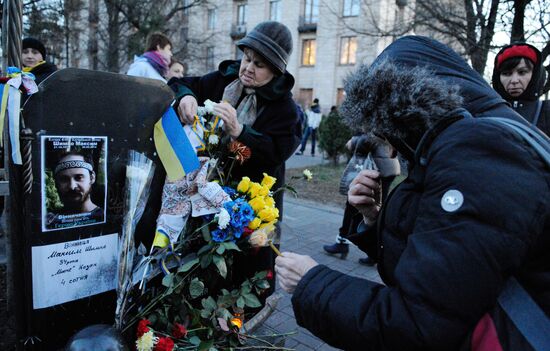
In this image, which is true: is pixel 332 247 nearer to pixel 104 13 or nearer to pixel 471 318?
pixel 471 318

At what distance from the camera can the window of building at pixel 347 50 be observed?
24734 mm

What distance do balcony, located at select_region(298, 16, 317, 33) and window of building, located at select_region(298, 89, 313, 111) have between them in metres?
4.01

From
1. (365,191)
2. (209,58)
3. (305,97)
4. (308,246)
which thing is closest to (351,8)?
(305,97)

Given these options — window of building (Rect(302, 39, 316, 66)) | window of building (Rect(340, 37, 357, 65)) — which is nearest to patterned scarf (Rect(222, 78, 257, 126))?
window of building (Rect(340, 37, 357, 65))

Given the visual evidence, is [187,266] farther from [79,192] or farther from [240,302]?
[79,192]

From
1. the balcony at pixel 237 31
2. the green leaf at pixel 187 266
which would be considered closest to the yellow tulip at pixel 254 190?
the green leaf at pixel 187 266

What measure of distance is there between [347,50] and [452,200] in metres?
25.7

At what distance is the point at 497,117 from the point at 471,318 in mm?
499

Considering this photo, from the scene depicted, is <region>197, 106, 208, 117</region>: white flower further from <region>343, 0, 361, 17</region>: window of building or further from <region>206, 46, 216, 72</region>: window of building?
<region>343, 0, 361, 17</region>: window of building

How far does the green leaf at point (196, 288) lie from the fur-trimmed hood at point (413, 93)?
0.91 meters

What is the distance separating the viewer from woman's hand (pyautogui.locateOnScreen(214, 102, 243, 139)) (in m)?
1.75

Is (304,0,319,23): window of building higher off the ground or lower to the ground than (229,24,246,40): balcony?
higher

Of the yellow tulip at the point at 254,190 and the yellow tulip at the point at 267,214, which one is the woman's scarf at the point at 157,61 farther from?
the yellow tulip at the point at 267,214

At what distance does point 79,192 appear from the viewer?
5.31 feet
